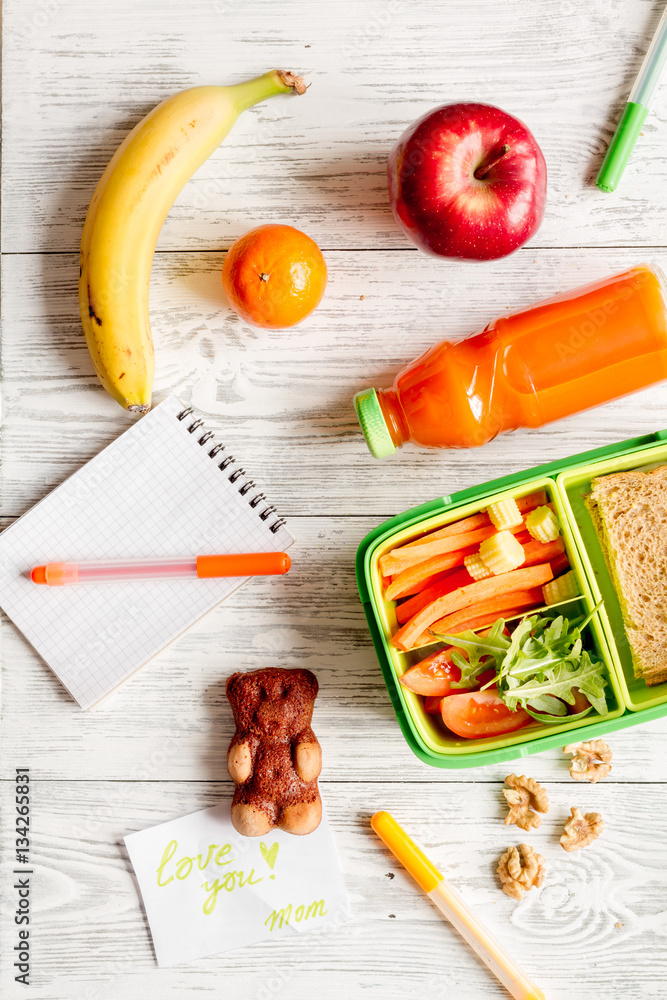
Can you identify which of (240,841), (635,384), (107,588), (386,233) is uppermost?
(386,233)

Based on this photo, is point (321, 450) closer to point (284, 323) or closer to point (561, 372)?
point (284, 323)

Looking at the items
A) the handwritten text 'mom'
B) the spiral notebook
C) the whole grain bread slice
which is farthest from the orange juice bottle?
the handwritten text 'mom'

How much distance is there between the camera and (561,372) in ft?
2.55

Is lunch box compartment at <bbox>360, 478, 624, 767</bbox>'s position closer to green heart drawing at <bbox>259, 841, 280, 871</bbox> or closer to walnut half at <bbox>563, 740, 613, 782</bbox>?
walnut half at <bbox>563, 740, 613, 782</bbox>

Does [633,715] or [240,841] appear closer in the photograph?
[633,715]

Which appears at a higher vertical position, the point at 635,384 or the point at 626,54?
the point at 626,54

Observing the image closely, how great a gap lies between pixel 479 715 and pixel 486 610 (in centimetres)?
12

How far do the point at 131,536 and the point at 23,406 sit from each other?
0.22 meters

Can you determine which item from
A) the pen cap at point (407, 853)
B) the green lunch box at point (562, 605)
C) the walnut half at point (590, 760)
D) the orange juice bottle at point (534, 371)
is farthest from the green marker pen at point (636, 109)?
the pen cap at point (407, 853)

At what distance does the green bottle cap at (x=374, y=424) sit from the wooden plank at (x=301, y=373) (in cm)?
9

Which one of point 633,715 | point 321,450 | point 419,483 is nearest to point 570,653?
point 633,715

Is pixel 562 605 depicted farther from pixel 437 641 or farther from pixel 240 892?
pixel 240 892

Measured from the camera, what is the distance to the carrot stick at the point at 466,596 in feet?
2.52

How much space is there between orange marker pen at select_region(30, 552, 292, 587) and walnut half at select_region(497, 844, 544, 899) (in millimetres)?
455
